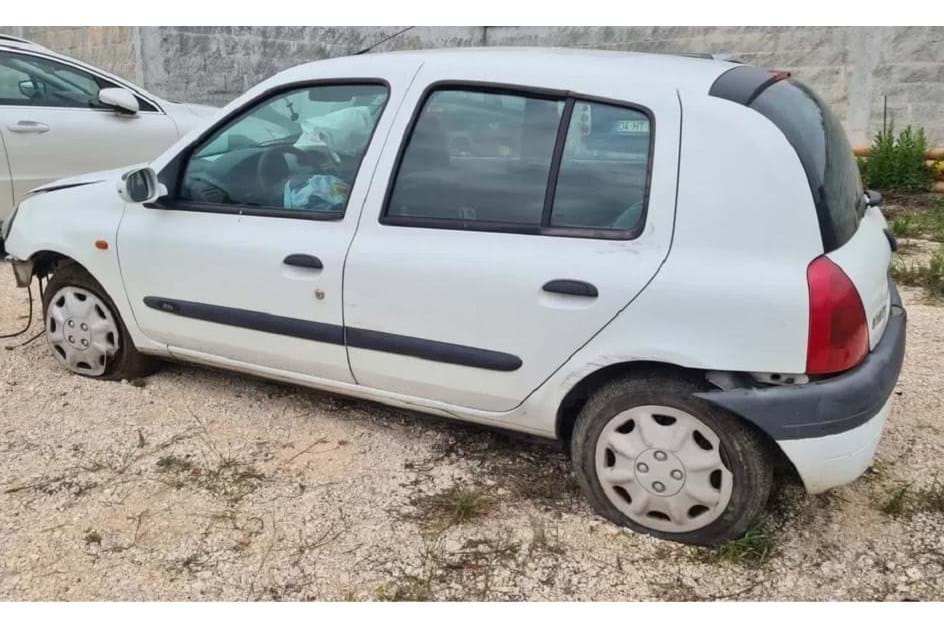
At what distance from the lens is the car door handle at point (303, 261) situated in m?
3.21

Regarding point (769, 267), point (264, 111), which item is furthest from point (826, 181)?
point (264, 111)

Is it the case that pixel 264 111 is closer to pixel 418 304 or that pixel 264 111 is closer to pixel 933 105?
pixel 418 304

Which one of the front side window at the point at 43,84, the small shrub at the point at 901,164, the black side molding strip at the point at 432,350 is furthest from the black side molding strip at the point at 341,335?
the small shrub at the point at 901,164

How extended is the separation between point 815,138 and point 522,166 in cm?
96

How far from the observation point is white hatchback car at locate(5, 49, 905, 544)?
256 cm

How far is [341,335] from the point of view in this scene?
3.24 metres

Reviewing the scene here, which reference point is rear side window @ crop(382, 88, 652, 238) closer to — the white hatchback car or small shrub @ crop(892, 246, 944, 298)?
the white hatchback car

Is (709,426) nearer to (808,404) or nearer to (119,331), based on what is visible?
(808,404)

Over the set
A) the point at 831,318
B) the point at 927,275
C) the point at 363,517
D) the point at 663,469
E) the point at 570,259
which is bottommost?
the point at 363,517

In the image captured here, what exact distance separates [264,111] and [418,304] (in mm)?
1162

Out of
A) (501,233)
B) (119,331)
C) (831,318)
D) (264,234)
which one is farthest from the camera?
(119,331)

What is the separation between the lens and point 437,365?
3068 mm

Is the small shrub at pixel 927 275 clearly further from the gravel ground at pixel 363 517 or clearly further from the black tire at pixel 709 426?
the black tire at pixel 709 426

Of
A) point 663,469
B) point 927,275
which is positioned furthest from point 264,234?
point 927,275
